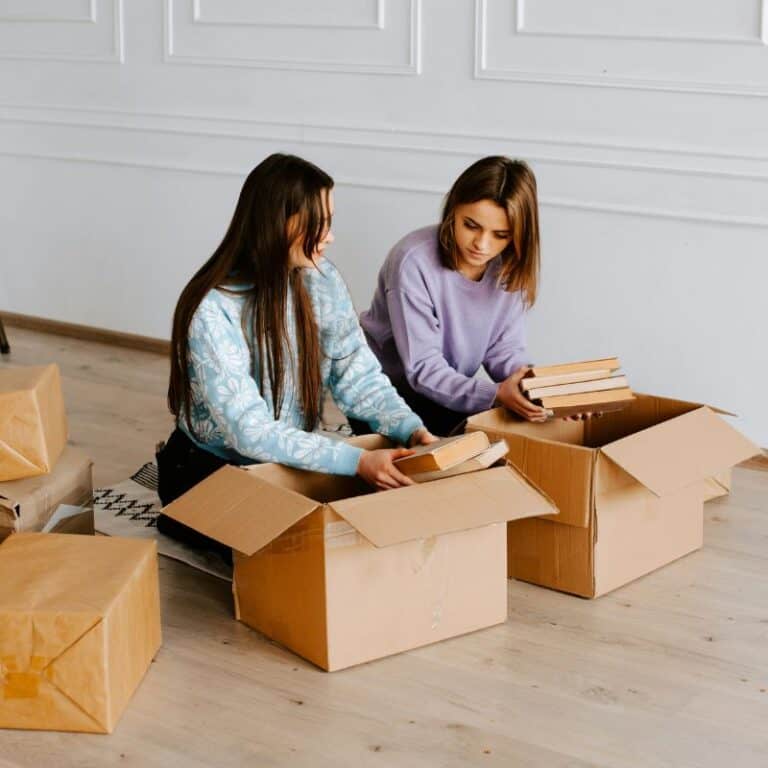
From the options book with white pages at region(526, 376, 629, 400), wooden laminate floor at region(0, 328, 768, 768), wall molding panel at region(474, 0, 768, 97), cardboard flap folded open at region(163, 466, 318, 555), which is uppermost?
wall molding panel at region(474, 0, 768, 97)

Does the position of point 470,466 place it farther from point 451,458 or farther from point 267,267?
point 267,267

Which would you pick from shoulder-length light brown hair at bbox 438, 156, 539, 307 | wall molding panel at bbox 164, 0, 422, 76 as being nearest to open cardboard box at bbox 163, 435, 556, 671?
shoulder-length light brown hair at bbox 438, 156, 539, 307

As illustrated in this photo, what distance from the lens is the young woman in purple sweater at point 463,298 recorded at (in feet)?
8.32

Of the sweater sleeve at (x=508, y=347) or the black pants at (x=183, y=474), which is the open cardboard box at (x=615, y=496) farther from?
the black pants at (x=183, y=474)

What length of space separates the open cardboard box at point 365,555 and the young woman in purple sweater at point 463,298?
439 mm

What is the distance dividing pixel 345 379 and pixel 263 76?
1.45 meters

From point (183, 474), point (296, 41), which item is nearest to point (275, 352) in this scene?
point (183, 474)

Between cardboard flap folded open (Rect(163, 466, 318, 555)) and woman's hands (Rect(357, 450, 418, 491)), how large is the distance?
16cm

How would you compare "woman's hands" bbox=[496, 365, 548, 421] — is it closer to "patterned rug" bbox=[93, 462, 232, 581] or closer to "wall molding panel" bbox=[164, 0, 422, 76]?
"patterned rug" bbox=[93, 462, 232, 581]

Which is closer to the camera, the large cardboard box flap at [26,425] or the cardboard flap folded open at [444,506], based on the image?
the cardboard flap folded open at [444,506]

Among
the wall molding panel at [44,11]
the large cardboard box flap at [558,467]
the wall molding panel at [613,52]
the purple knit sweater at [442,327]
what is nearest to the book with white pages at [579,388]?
the large cardboard box flap at [558,467]

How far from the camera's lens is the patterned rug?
95.0 inches

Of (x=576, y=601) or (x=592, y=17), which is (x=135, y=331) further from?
(x=576, y=601)

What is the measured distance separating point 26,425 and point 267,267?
49cm
